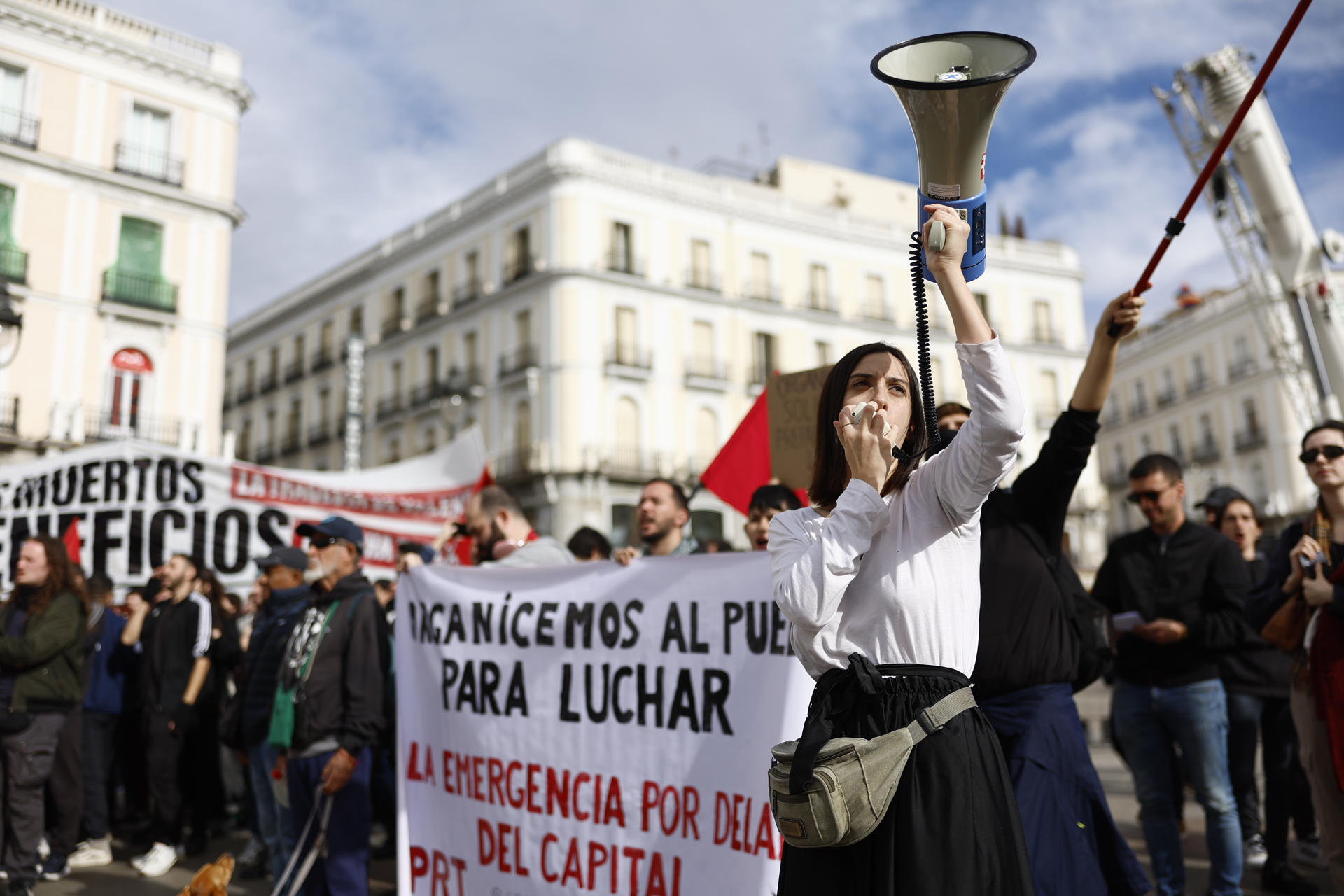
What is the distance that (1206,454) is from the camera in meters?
48.5

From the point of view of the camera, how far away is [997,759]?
2068 millimetres

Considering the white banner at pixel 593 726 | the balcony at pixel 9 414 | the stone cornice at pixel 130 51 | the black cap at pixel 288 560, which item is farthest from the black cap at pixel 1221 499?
the stone cornice at pixel 130 51

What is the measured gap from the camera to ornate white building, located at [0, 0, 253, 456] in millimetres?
23094

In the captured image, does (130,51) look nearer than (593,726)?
No

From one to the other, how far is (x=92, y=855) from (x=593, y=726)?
4483mm

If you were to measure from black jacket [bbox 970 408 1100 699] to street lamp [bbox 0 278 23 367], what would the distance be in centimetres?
573

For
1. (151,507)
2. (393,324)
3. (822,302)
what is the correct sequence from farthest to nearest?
(393,324) < (822,302) < (151,507)

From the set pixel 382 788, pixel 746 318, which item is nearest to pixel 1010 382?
pixel 382 788

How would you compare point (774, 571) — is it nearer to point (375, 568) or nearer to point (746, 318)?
point (375, 568)

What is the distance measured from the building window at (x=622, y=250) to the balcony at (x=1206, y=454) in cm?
3021

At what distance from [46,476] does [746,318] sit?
29761 mm

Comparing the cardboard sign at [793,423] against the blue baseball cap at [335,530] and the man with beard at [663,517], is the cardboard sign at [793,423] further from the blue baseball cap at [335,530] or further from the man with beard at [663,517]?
the blue baseball cap at [335,530]

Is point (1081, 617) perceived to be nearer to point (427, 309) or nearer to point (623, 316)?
point (623, 316)

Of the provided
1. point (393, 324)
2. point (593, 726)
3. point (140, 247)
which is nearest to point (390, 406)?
point (393, 324)
